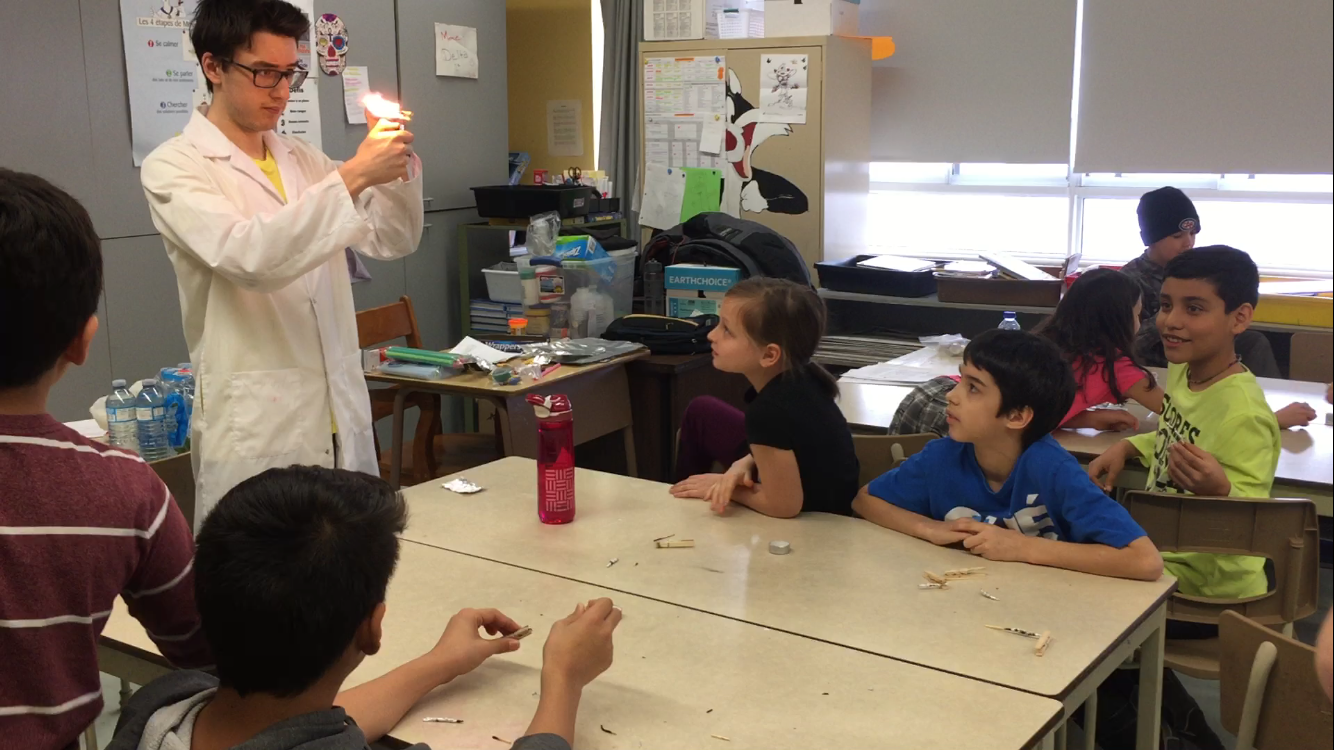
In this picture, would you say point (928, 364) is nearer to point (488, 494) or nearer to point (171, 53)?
point (488, 494)

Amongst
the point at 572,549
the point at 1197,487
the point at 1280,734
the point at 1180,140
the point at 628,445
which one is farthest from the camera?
the point at 1180,140

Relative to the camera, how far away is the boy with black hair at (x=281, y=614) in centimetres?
105

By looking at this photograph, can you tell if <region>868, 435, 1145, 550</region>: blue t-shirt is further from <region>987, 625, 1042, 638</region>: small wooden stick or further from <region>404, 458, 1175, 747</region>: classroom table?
<region>987, 625, 1042, 638</region>: small wooden stick

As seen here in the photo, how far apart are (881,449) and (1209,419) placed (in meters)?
0.66

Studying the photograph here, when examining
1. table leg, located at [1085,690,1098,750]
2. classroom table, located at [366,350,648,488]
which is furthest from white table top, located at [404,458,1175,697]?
classroom table, located at [366,350,648,488]

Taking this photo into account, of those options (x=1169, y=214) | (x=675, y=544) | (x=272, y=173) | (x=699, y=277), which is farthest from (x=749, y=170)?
(x=675, y=544)

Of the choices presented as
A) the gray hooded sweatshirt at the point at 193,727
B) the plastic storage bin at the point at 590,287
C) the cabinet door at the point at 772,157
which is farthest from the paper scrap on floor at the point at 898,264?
the gray hooded sweatshirt at the point at 193,727

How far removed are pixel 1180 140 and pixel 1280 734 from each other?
3622mm

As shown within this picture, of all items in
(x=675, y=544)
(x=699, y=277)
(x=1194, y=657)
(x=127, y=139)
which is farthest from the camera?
(x=699, y=277)

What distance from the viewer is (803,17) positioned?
15.4 feet

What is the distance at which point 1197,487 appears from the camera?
2191 millimetres

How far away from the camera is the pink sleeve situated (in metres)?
2.92

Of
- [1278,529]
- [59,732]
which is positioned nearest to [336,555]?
[59,732]

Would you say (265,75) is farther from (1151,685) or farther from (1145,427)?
(1145,427)
